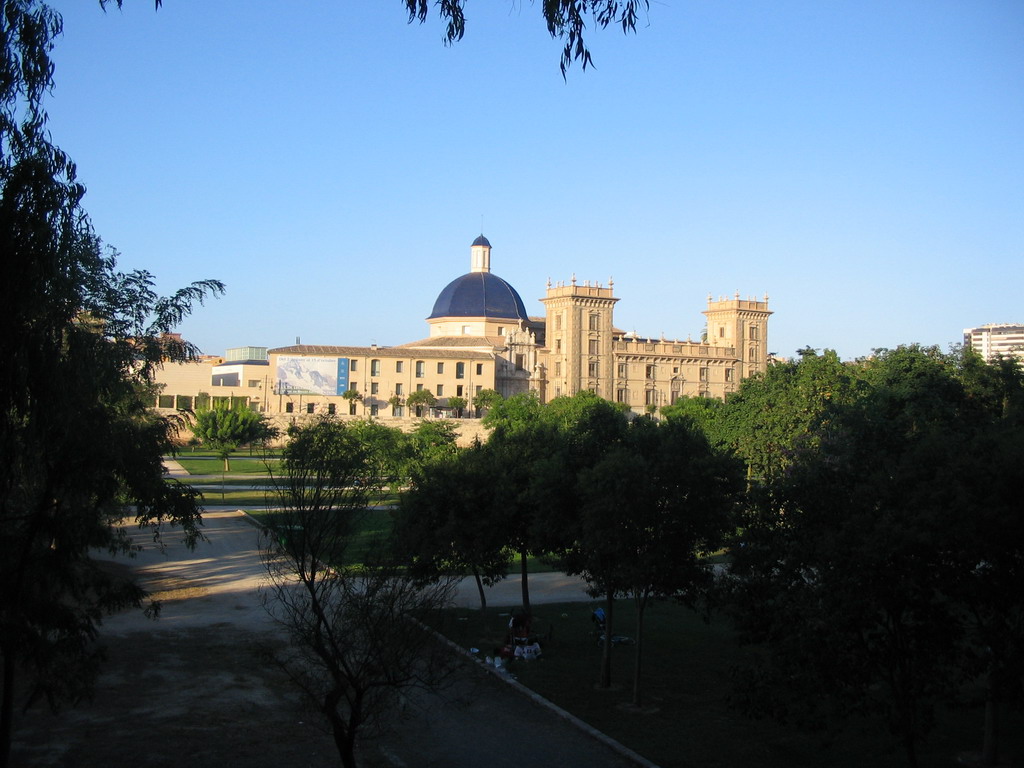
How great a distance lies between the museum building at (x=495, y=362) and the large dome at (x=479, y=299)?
114mm

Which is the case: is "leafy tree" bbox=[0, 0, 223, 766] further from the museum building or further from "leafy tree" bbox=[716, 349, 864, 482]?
the museum building

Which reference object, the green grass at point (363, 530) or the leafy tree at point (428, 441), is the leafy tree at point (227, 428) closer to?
the leafy tree at point (428, 441)

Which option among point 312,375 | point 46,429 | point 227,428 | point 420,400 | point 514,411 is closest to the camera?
point 46,429

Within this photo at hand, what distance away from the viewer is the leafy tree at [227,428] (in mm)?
58562

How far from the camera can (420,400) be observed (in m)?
76.1

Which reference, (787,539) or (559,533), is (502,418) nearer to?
(559,533)

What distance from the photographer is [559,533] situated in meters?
17.5

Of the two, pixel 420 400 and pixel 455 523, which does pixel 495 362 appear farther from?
pixel 455 523

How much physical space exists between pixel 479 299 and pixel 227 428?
1480 inches

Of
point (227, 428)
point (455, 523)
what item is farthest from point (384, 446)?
point (455, 523)

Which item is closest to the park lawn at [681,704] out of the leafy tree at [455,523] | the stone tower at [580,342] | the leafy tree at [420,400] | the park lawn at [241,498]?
the leafy tree at [455,523]

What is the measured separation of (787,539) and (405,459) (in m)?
34.8

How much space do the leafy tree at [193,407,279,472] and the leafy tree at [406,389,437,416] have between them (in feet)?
52.2

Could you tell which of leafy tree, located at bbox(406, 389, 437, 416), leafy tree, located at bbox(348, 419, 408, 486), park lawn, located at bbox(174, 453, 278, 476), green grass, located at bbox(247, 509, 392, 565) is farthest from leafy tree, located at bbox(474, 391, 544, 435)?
green grass, located at bbox(247, 509, 392, 565)
